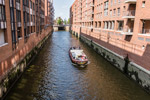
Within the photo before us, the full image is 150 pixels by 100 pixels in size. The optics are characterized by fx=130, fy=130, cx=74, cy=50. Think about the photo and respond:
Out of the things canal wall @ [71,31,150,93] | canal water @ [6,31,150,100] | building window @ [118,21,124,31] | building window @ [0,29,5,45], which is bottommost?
canal water @ [6,31,150,100]

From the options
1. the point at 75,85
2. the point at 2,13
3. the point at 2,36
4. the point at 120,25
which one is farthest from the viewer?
the point at 120,25

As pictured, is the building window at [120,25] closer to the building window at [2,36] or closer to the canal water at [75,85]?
the canal water at [75,85]

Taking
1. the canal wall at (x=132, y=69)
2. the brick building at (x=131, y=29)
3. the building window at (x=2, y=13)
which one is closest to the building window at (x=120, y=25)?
the brick building at (x=131, y=29)

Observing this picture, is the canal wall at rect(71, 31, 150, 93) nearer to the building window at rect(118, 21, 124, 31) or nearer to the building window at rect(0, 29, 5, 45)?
the building window at rect(118, 21, 124, 31)

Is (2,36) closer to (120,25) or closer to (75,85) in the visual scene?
(75,85)

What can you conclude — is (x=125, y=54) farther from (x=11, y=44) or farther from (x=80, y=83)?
(x=11, y=44)

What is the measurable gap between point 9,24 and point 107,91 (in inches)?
579

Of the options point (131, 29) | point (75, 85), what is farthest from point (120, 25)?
point (75, 85)

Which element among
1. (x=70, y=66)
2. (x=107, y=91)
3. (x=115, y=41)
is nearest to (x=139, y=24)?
(x=115, y=41)

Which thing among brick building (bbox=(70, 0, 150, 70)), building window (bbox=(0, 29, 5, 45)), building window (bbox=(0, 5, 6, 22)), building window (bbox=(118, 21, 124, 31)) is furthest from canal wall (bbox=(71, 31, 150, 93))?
building window (bbox=(0, 5, 6, 22))

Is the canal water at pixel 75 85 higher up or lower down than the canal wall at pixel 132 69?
lower down

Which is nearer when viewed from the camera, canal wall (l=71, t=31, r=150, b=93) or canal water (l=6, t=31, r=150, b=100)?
canal water (l=6, t=31, r=150, b=100)

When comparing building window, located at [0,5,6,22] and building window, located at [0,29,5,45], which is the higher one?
building window, located at [0,5,6,22]

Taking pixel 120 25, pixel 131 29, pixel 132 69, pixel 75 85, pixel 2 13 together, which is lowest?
pixel 75 85
